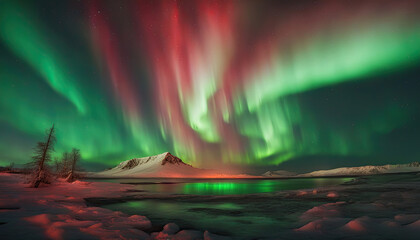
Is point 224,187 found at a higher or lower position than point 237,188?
higher

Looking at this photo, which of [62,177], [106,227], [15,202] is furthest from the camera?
[62,177]

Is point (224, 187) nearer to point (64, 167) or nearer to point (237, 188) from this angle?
point (237, 188)

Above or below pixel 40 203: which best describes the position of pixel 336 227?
below

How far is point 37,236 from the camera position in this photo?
867cm

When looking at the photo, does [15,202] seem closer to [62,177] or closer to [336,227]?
[336,227]

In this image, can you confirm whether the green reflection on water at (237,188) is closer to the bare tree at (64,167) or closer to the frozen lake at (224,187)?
the frozen lake at (224,187)

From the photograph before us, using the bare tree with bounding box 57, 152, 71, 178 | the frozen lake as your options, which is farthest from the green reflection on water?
the bare tree with bounding box 57, 152, 71, 178

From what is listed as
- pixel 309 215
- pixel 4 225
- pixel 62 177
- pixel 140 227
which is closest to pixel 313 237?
pixel 309 215

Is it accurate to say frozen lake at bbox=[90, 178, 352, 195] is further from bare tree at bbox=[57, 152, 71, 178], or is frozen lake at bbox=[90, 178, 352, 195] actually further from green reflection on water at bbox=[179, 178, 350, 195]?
bare tree at bbox=[57, 152, 71, 178]

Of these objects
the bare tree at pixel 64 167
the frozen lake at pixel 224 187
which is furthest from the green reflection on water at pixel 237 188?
the bare tree at pixel 64 167

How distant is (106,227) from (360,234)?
1150cm

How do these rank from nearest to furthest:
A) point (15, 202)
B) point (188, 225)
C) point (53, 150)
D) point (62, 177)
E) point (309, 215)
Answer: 1. point (188, 225)
2. point (309, 215)
3. point (15, 202)
4. point (53, 150)
5. point (62, 177)

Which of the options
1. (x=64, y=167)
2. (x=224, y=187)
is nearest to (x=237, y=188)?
(x=224, y=187)

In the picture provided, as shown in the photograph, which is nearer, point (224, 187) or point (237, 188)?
point (237, 188)
